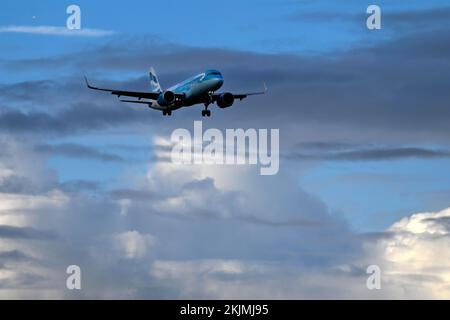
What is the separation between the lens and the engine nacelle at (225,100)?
17475 cm

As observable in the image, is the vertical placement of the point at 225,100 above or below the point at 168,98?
below

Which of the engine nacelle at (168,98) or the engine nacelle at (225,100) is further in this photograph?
the engine nacelle at (168,98)

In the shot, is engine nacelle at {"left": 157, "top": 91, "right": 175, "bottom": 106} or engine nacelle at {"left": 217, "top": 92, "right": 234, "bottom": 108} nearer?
engine nacelle at {"left": 217, "top": 92, "right": 234, "bottom": 108}

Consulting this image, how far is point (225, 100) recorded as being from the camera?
175000 millimetres

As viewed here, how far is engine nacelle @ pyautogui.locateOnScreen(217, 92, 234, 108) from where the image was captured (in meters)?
175

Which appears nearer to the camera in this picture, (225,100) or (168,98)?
(225,100)
